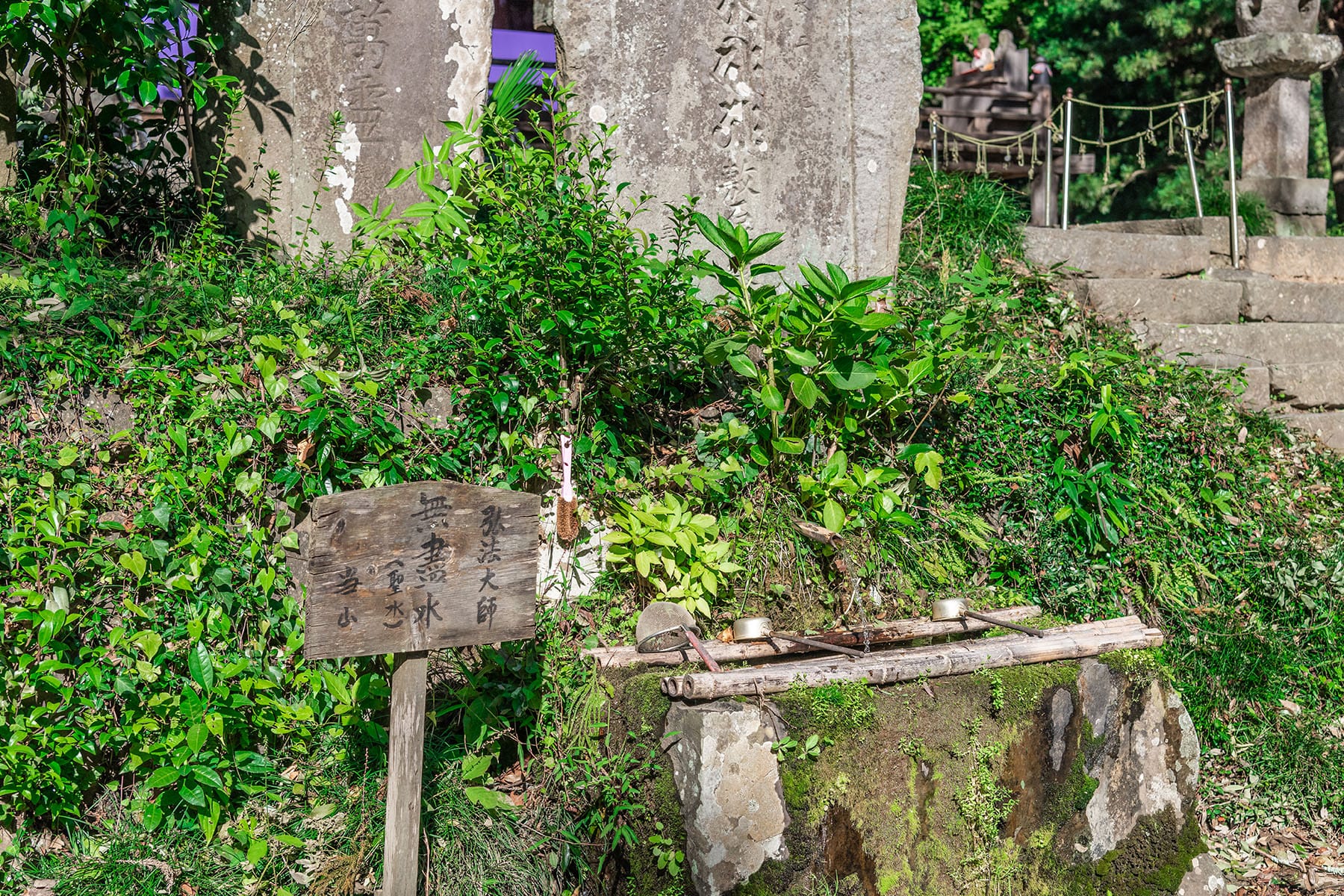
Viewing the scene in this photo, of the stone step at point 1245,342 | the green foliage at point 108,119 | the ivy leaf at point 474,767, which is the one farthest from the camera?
the stone step at point 1245,342

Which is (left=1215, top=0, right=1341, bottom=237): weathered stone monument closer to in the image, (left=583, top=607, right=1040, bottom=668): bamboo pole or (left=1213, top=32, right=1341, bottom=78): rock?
(left=1213, top=32, right=1341, bottom=78): rock

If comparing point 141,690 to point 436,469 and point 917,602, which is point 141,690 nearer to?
point 436,469

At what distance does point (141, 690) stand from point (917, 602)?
2567 millimetres

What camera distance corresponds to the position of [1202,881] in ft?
10.4

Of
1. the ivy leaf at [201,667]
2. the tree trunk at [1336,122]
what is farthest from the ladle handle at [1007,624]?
the tree trunk at [1336,122]

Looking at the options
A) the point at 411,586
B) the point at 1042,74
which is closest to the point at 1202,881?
the point at 411,586

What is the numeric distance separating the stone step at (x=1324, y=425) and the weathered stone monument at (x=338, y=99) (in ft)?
14.7

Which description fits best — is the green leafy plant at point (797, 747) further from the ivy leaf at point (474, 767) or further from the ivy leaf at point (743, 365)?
the ivy leaf at point (743, 365)

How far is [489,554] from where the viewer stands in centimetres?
250

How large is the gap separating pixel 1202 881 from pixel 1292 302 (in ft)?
14.5

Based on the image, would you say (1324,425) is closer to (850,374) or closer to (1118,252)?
(1118,252)

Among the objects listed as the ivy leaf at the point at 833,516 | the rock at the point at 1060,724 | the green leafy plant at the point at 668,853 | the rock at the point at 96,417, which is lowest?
the green leafy plant at the point at 668,853

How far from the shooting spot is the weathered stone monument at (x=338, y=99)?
4.29 meters

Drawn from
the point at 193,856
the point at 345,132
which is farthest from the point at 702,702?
the point at 345,132
